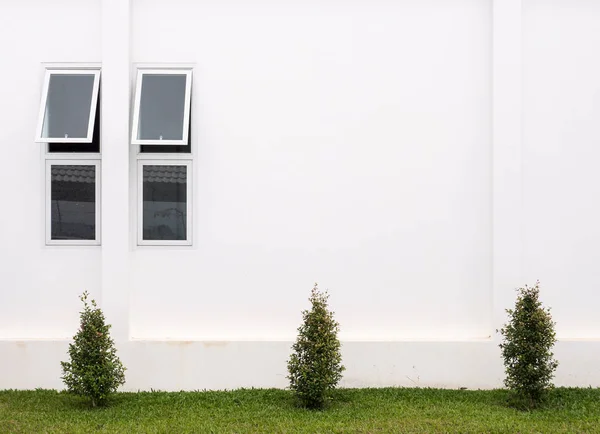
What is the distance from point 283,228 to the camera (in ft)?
25.8

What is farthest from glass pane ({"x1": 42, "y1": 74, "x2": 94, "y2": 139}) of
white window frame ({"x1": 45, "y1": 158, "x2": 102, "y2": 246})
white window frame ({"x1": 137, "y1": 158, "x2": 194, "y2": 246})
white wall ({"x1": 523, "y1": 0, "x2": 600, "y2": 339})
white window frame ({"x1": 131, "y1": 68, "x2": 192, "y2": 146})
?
white wall ({"x1": 523, "y1": 0, "x2": 600, "y2": 339})

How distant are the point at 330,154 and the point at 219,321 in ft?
7.69

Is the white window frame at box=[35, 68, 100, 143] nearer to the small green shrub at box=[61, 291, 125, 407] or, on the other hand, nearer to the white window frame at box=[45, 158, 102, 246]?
the white window frame at box=[45, 158, 102, 246]

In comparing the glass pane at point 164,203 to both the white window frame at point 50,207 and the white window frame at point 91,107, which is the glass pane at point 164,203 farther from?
the white window frame at point 91,107

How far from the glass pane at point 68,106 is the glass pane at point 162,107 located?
642 mm

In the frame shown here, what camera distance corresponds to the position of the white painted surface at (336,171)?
7844 mm

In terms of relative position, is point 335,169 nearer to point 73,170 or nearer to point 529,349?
point 529,349

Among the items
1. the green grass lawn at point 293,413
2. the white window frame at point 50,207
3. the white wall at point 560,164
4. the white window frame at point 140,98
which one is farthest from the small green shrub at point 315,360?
the white window frame at point 50,207

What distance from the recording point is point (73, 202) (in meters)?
7.97

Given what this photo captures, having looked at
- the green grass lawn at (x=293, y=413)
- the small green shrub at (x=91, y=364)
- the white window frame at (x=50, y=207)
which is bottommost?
the green grass lawn at (x=293, y=413)

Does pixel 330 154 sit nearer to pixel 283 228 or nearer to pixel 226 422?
pixel 283 228

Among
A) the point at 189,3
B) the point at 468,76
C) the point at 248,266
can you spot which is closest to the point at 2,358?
the point at 248,266

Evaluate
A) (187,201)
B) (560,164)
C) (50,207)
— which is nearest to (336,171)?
(187,201)

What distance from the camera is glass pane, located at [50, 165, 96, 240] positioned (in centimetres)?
795
